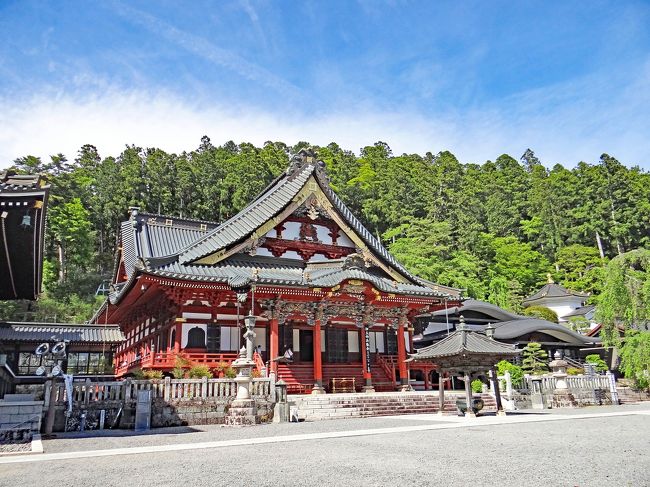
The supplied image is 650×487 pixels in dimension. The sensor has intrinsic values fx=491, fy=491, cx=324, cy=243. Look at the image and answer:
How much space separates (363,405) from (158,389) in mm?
7117

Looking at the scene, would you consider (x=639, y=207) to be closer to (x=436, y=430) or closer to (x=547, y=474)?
(x=436, y=430)

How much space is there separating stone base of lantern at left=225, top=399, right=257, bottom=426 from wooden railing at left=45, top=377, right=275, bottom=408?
1.13 meters

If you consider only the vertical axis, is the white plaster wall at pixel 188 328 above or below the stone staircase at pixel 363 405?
above

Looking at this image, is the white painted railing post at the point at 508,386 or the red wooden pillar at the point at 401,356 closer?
the white painted railing post at the point at 508,386

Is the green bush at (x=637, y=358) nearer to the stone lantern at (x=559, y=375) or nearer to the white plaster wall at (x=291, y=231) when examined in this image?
the stone lantern at (x=559, y=375)

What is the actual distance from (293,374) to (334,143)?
68491mm

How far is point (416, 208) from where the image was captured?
2475 inches

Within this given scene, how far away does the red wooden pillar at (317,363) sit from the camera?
66.3 feet

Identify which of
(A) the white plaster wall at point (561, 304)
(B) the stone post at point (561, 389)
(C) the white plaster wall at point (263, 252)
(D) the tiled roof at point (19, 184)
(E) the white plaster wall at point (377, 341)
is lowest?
(B) the stone post at point (561, 389)

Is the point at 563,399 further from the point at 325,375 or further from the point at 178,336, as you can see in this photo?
the point at 178,336

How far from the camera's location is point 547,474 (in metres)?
6.24

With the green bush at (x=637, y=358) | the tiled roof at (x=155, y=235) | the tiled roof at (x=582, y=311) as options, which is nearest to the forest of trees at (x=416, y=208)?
the tiled roof at (x=582, y=311)

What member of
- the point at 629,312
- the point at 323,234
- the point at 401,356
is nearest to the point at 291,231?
the point at 323,234

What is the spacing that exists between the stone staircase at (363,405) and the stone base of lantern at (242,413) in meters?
2.30
